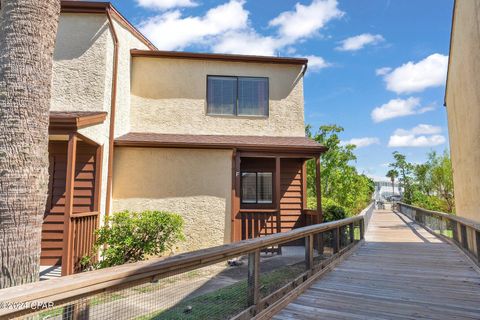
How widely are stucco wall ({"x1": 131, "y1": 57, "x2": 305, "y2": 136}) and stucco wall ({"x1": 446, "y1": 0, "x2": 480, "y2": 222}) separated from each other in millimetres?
5432

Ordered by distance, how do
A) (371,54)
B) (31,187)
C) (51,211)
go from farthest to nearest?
(371,54) < (51,211) < (31,187)

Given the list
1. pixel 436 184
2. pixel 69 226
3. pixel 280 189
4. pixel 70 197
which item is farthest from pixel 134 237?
pixel 436 184

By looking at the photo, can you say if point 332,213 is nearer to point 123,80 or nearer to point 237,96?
point 237,96

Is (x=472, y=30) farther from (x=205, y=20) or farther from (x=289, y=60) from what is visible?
(x=205, y=20)

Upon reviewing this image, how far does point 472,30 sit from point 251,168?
26.8ft

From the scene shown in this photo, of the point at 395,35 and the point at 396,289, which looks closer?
the point at 396,289

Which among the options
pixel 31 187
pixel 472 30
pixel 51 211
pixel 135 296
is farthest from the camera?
pixel 472 30

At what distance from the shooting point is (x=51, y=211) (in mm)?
6855

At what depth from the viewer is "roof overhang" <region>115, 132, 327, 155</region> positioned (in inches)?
318

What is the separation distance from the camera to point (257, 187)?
963 centimetres

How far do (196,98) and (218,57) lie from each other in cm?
151

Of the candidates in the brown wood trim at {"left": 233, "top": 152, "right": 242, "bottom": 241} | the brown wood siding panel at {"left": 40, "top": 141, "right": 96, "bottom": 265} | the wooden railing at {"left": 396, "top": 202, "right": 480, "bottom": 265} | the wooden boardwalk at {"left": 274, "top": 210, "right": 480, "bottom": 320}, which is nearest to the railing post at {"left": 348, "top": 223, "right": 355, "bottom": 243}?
the wooden boardwalk at {"left": 274, "top": 210, "right": 480, "bottom": 320}

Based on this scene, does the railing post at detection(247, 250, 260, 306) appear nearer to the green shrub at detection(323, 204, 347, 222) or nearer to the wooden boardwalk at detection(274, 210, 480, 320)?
the wooden boardwalk at detection(274, 210, 480, 320)

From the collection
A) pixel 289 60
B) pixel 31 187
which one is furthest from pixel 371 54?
pixel 31 187
